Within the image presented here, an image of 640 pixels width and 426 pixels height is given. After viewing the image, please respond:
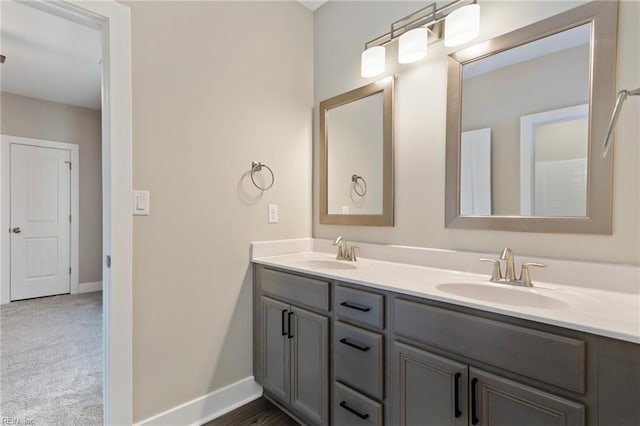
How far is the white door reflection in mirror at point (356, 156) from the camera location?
77.1 inches

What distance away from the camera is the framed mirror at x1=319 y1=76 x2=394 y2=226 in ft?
6.20

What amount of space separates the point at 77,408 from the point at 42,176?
3573 mm

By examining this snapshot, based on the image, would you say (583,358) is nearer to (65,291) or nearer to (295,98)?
(295,98)

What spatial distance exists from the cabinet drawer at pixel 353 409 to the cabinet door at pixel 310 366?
62 mm

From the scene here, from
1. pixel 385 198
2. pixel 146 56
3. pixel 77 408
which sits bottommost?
pixel 77 408

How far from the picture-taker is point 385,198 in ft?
6.20

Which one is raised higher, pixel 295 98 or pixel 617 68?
pixel 295 98

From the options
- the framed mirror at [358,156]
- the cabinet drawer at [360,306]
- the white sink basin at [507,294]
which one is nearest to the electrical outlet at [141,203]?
the cabinet drawer at [360,306]

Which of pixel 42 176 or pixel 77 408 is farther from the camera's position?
pixel 42 176

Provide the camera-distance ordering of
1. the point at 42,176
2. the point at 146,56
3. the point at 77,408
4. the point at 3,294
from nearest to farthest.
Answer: the point at 146,56 → the point at 77,408 → the point at 3,294 → the point at 42,176

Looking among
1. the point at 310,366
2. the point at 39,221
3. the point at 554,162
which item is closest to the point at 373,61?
the point at 554,162

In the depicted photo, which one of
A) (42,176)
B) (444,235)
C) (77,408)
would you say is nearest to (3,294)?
(42,176)

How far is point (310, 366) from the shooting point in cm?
157

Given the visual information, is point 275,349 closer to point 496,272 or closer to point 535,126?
point 496,272
